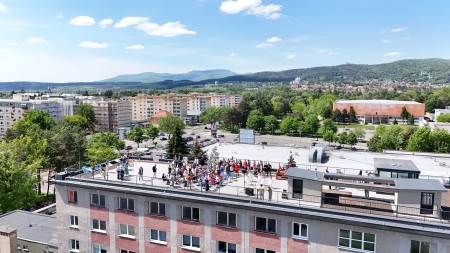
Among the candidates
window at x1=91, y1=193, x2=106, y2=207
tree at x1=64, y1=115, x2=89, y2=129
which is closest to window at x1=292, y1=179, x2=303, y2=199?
window at x1=91, y1=193, x2=106, y2=207

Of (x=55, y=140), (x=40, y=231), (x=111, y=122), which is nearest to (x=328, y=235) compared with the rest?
(x=40, y=231)

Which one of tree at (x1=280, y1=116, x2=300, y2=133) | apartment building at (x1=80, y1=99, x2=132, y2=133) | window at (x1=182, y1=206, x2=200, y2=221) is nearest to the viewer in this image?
window at (x1=182, y1=206, x2=200, y2=221)

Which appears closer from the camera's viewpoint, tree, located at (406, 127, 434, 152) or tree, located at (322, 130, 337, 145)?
tree, located at (406, 127, 434, 152)

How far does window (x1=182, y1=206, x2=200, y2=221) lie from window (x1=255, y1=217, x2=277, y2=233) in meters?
3.60

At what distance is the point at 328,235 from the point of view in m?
18.2

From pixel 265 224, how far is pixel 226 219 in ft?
7.49

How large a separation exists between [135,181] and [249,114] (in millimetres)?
125203

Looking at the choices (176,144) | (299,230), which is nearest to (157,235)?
(299,230)

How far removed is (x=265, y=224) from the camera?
1952 cm

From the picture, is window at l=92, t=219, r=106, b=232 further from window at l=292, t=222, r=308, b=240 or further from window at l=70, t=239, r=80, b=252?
window at l=292, t=222, r=308, b=240

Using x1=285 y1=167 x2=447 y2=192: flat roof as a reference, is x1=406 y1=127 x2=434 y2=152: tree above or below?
below

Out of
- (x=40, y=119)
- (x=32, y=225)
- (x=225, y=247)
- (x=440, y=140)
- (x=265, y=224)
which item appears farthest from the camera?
(x=40, y=119)

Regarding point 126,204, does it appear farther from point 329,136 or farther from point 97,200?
point 329,136

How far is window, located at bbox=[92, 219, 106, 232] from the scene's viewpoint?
23.4 m
